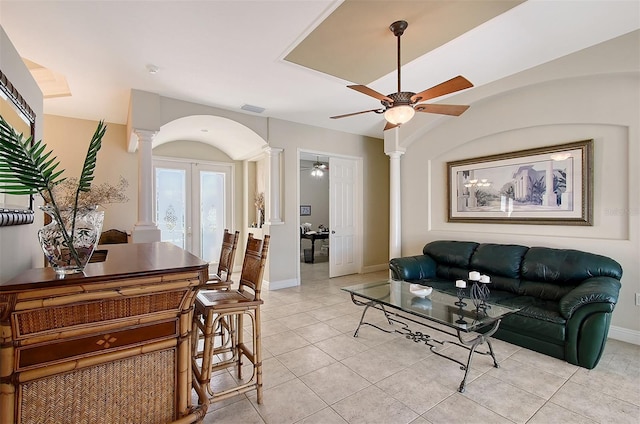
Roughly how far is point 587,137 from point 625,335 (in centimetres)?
216

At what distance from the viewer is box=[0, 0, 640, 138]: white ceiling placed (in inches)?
95.4

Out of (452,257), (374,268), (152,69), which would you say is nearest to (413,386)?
(452,257)

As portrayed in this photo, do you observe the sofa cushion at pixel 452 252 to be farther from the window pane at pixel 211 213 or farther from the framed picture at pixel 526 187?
the window pane at pixel 211 213

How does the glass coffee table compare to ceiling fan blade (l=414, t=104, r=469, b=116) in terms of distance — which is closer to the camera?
the glass coffee table

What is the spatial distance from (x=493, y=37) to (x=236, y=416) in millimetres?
3896

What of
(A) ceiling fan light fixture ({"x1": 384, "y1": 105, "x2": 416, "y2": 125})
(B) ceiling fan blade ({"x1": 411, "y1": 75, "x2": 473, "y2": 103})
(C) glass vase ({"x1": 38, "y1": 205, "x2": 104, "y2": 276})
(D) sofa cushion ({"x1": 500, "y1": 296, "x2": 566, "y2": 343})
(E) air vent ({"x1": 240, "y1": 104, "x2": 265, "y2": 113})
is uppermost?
(E) air vent ({"x1": 240, "y1": 104, "x2": 265, "y2": 113})

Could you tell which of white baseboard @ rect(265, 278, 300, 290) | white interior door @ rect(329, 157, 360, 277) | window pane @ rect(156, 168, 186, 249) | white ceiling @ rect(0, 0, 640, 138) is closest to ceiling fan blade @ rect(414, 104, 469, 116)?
white ceiling @ rect(0, 0, 640, 138)

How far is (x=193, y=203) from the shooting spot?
20.2 feet

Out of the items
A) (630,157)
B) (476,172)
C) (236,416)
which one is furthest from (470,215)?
(236,416)

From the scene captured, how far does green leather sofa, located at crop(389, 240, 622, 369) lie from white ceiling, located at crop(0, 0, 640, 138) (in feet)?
7.41

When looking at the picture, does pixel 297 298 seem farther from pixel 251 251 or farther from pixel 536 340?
pixel 536 340

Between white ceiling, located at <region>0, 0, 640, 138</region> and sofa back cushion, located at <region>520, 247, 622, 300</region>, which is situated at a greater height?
white ceiling, located at <region>0, 0, 640, 138</region>

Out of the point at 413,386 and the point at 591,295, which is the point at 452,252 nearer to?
the point at 591,295

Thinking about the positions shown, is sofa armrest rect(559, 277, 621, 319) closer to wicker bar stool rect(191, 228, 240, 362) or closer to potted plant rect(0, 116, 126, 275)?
wicker bar stool rect(191, 228, 240, 362)
